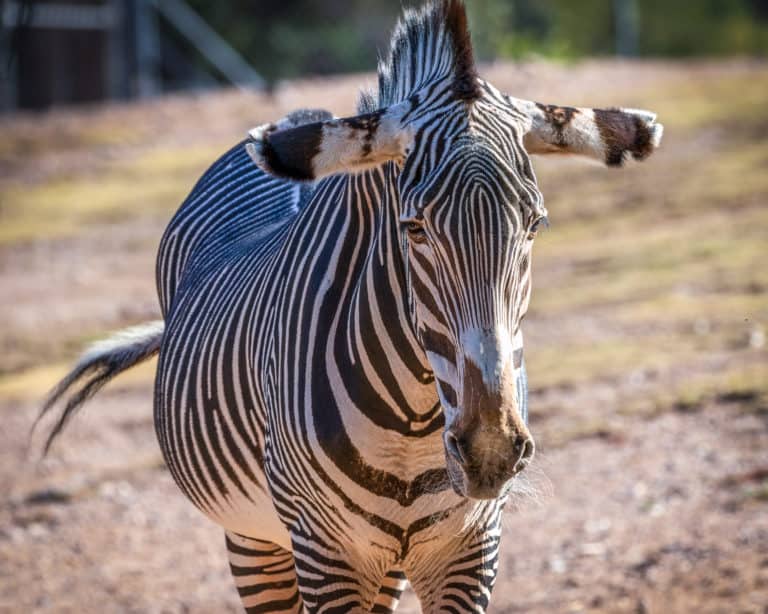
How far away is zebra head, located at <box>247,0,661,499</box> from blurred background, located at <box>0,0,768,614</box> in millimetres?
268

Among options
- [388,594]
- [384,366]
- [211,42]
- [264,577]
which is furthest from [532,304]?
[211,42]

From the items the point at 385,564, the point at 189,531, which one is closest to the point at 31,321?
the point at 189,531

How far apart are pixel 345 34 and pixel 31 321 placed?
1556 centimetres

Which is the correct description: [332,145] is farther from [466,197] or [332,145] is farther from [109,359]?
[109,359]

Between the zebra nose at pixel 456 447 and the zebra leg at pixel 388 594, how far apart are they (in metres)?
1.19

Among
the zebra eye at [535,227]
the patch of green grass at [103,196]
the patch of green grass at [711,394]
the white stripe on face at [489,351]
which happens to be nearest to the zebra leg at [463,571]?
the white stripe on face at [489,351]

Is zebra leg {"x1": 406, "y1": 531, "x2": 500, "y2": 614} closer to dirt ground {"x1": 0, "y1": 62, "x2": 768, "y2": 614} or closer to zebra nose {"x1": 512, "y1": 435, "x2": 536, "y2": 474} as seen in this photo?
dirt ground {"x1": 0, "y1": 62, "x2": 768, "y2": 614}

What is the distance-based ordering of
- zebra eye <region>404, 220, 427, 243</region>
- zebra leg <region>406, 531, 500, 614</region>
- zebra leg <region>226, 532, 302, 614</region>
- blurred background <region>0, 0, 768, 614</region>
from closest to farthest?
zebra eye <region>404, 220, 427, 243</region> → zebra leg <region>406, 531, 500, 614</region> → zebra leg <region>226, 532, 302, 614</region> → blurred background <region>0, 0, 768, 614</region>

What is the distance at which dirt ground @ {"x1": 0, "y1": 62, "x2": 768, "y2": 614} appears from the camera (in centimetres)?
618

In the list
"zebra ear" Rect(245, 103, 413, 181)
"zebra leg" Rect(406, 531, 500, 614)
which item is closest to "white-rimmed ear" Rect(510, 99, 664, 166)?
"zebra ear" Rect(245, 103, 413, 181)

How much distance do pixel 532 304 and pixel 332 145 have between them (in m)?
8.74

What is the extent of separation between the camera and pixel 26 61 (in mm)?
24609

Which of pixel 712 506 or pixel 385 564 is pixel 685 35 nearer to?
pixel 712 506

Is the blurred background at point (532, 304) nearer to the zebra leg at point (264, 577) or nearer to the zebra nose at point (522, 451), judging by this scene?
the zebra nose at point (522, 451)
